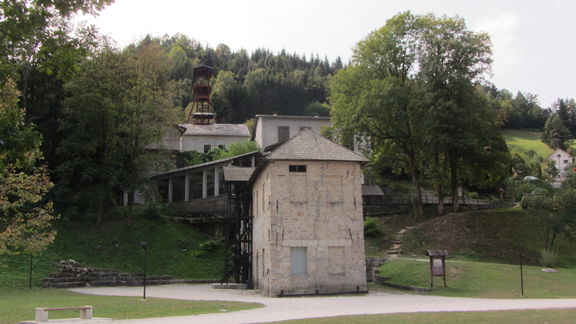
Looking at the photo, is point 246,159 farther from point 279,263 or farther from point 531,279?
point 531,279

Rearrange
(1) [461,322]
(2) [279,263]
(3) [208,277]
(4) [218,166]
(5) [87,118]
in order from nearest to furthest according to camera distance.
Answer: (1) [461,322] < (2) [279,263] < (3) [208,277] < (5) [87,118] < (4) [218,166]

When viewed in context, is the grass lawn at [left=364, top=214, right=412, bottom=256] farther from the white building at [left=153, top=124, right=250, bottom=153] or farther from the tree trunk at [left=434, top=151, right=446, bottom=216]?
the white building at [left=153, top=124, right=250, bottom=153]

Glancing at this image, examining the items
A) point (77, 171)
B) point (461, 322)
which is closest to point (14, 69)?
point (461, 322)

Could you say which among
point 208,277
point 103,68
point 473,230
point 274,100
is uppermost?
point 274,100

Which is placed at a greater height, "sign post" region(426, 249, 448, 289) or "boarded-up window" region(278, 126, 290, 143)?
"boarded-up window" region(278, 126, 290, 143)

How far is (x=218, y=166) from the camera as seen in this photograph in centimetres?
4391

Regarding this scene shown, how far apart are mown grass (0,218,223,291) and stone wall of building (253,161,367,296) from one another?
11152 mm

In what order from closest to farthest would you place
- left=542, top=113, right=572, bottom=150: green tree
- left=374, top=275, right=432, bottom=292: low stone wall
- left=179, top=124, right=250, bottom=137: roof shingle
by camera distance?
left=374, top=275, right=432, bottom=292: low stone wall, left=179, top=124, right=250, bottom=137: roof shingle, left=542, top=113, right=572, bottom=150: green tree

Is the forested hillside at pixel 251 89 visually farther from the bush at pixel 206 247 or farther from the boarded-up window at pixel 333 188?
the boarded-up window at pixel 333 188

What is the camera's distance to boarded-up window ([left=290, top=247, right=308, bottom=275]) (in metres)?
24.5

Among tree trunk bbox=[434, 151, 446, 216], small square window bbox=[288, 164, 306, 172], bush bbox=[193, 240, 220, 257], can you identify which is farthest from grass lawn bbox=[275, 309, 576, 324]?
tree trunk bbox=[434, 151, 446, 216]

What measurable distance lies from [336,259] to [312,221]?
6.79 feet

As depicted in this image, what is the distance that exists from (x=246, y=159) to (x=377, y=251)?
14.4 m

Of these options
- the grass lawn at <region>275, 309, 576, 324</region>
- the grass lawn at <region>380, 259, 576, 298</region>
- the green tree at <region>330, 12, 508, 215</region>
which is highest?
the green tree at <region>330, 12, 508, 215</region>
